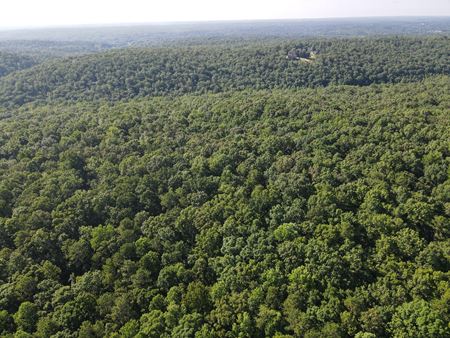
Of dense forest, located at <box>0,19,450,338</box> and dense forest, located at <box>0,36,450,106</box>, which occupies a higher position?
dense forest, located at <box>0,36,450,106</box>

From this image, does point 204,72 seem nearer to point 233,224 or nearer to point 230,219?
point 230,219

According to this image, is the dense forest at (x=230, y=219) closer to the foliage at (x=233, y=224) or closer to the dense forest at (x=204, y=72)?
the foliage at (x=233, y=224)

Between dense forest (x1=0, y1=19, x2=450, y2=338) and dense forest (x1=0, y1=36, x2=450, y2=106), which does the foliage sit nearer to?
dense forest (x1=0, y1=19, x2=450, y2=338)

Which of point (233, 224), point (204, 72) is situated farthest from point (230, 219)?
point (204, 72)

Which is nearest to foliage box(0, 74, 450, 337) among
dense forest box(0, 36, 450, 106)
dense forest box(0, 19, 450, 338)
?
dense forest box(0, 19, 450, 338)

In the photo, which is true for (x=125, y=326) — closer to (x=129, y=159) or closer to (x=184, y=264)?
(x=184, y=264)

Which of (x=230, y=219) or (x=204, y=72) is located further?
(x=204, y=72)

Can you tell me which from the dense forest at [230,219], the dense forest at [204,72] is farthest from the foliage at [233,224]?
the dense forest at [204,72]

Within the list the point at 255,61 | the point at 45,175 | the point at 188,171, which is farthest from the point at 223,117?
the point at 255,61
